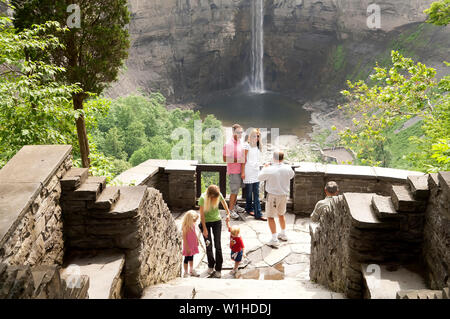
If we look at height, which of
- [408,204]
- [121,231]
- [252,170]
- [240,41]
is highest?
[240,41]

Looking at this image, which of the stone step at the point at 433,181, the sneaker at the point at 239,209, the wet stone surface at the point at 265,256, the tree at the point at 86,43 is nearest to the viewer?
the stone step at the point at 433,181

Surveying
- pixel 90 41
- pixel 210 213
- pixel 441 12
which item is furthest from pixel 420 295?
pixel 441 12

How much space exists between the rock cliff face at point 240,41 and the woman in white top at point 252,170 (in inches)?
1095

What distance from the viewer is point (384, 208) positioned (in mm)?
3531

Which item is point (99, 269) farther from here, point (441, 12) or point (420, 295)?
point (441, 12)

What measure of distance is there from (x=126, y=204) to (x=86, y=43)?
4.17m

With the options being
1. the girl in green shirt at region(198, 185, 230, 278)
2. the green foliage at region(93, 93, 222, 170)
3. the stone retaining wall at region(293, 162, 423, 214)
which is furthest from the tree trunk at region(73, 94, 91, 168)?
the green foliage at region(93, 93, 222, 170)

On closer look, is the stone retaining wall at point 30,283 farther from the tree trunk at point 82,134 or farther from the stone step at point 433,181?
the tree trunk at point 82,134

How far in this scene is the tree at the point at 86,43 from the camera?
6336 mm

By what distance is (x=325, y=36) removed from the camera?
40.9 m

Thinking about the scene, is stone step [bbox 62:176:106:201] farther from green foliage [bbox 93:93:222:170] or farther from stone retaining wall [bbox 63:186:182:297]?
green foliage [bbox 93:93:222:170]

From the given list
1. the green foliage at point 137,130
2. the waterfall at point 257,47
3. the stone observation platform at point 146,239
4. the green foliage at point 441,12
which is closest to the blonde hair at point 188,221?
the stone observation platform at point 146,239

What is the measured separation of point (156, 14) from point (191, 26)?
3899mm
